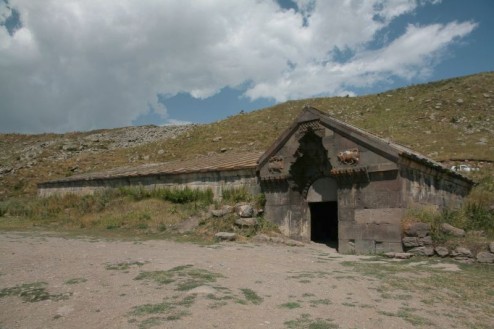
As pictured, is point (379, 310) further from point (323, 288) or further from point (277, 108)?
point (277, 108)

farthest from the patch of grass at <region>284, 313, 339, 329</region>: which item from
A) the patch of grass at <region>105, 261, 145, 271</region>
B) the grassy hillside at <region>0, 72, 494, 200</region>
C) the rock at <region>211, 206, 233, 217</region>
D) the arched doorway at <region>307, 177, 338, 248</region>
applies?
the grassy hillside at <region>0, 72, 494, 200</region>

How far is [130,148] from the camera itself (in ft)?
120

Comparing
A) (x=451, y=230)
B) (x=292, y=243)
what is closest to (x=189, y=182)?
(x=292, y=243)

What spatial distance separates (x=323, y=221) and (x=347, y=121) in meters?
19.0

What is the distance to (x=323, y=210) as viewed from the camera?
14922mm

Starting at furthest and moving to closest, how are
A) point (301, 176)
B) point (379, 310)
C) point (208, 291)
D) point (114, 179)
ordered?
1. point (114, 179)
2. point (301, 176)
3. point (208, 291)
4. point (379, 310)

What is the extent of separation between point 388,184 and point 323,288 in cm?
505

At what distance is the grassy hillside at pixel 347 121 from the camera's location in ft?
85.5

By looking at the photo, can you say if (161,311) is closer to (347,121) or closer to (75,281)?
(75,281)

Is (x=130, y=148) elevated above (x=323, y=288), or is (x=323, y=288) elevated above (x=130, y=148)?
(x=130, y=148)

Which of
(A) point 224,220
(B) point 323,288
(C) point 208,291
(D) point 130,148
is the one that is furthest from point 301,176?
(D) point 130,148

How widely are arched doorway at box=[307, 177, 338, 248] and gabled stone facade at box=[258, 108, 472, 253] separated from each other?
30 mm

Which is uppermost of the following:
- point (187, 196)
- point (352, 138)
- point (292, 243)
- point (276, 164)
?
point (352, 138)

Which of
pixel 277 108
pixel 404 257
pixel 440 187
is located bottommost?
pixel 404 257
